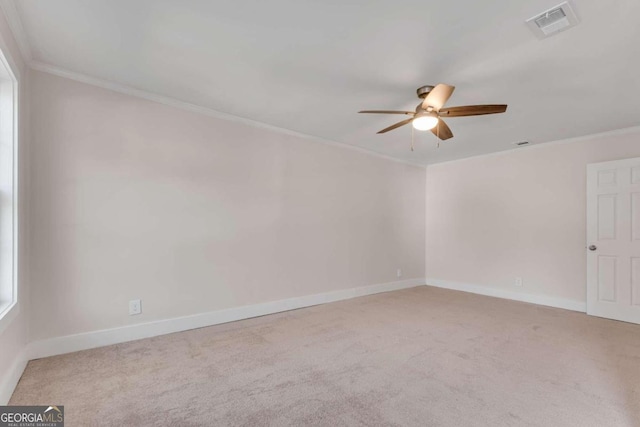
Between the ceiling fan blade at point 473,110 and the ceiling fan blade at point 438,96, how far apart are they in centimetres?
11

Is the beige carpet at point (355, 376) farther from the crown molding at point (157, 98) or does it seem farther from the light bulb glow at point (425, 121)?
the crown molding at point (157, 98)

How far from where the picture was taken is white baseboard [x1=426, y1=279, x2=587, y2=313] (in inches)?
165

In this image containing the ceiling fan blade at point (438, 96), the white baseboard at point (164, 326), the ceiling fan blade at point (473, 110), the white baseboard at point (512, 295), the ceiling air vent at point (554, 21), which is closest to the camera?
the ceiling air vent at point (554, 21)

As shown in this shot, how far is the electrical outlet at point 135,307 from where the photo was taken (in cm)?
288

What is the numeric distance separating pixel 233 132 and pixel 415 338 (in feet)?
9.73

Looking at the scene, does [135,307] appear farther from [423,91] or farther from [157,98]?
[423,91]

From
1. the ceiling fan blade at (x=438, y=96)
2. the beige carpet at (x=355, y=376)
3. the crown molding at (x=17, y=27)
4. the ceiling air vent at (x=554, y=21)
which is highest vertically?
the crown molding at (x=17, y=27)

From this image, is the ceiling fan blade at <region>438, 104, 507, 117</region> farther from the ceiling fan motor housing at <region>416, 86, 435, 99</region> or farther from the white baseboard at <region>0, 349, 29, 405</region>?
the white baseboard at <region>0, 349, 29, 405</region>

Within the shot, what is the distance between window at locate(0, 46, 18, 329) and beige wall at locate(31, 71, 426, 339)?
404 millimetres

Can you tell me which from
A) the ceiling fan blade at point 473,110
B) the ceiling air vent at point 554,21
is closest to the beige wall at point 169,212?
the ceiling fan blade at point 473,110

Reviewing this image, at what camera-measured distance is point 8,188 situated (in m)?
2.10

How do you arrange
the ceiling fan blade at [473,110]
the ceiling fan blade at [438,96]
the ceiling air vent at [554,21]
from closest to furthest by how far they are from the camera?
the ceiling air vent at [554,21] < the ceiling fan blade at [438,96] < the ceiling fan blade at [473,110]

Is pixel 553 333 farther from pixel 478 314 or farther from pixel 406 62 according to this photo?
pixel 406 62

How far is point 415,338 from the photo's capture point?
302 centimetres
